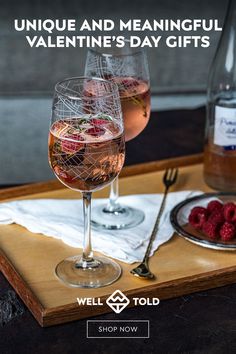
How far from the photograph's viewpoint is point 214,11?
276 centimetres

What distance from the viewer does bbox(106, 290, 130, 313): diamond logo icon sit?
3.57 ft

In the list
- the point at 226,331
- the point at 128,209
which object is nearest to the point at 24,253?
the point at 128,209

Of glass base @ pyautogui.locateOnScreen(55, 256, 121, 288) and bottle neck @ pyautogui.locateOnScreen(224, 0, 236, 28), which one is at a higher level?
bottle neck @ pyautogui.locateOnScreen(224, 0, 236, 28)

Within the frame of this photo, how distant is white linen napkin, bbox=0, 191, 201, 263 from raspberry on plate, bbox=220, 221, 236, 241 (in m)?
0.08

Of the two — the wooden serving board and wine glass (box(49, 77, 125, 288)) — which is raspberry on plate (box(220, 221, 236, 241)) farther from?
wine glass (box(49, 77, 125, 288))

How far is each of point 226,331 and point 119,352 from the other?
0.14 metres

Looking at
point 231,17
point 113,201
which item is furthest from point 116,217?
point 231,17

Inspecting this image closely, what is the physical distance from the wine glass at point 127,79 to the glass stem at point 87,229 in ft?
0.43

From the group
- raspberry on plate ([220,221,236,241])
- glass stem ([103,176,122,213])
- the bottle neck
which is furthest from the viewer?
the bottle neck

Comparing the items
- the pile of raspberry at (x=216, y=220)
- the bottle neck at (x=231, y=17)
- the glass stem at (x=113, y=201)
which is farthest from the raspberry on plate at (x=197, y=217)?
the bottle neck at (x=231, y=17)

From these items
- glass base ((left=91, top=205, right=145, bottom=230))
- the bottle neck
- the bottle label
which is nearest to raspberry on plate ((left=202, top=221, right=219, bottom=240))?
glass base ((left=91, top=205, right=145, bottom=230))

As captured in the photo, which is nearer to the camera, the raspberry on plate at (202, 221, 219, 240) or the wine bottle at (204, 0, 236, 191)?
the raspberry on plate at (202, 221, 219, 240)

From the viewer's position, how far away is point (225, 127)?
1.43 m

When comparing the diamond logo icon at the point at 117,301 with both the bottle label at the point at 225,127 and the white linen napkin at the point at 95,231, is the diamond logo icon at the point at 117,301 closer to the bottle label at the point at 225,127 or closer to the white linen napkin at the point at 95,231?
the white linen napkin at the point at 95,231
